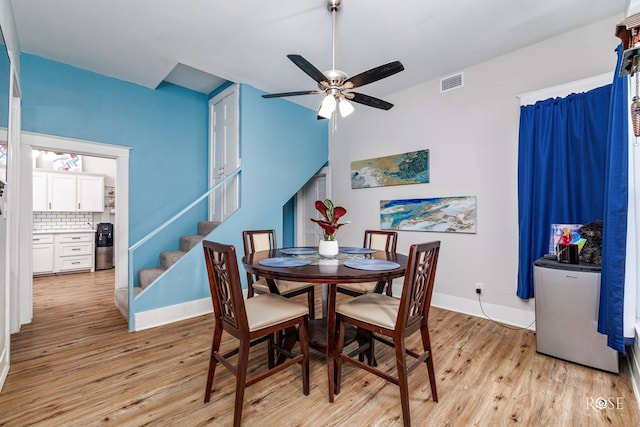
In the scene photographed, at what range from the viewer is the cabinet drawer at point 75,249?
5609 millimetres

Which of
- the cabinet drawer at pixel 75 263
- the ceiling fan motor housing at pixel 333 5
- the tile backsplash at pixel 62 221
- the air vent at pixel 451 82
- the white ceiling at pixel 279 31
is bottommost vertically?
the cabinet drawer at pixel 75 263

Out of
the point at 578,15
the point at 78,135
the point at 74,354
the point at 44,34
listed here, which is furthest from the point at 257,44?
the point at 74,354

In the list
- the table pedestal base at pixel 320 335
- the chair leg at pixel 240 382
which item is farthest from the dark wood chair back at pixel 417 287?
the chair leg at pixel 240 382

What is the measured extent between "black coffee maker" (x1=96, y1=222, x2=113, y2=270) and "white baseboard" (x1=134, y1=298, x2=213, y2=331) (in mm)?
4149

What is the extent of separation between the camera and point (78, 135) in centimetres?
346

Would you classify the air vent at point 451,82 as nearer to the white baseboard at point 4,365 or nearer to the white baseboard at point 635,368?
the white baseboard at point 635,368

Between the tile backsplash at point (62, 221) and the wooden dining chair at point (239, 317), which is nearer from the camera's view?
the wooden dining chair at point (239, 317)

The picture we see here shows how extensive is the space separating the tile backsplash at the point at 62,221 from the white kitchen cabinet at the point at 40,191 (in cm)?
33

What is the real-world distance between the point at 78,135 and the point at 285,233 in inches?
134

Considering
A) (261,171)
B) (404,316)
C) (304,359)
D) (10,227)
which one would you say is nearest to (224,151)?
(261,171)

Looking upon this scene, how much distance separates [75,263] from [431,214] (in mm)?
6665

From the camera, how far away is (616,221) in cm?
193

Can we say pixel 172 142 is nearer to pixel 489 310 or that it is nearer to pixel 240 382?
pixel 240 382

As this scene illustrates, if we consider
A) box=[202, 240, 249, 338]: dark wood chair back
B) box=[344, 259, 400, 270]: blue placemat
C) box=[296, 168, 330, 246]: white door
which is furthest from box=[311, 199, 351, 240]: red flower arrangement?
box=[296, 168, 330, 246]: white door
